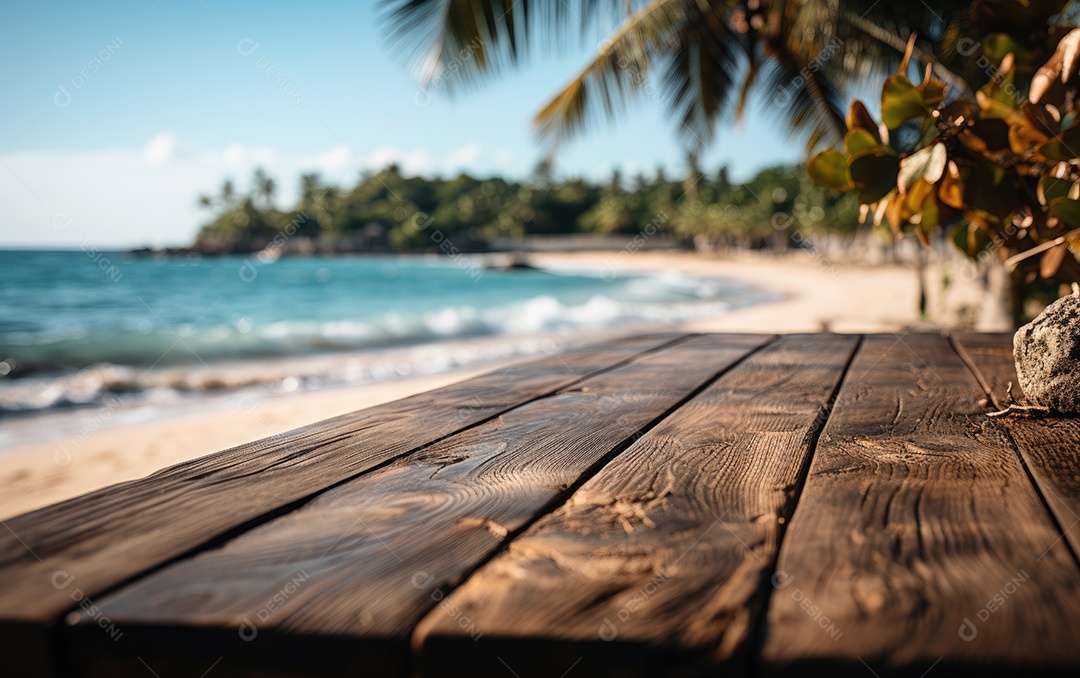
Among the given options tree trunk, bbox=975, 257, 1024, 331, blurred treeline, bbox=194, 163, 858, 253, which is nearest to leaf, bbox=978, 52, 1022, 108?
tree trunk, bbox=975, 257, 1024, 331

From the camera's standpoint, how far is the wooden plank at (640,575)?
53 centimetres

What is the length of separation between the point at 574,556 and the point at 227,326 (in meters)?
18.2

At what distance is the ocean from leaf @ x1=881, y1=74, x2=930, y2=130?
7358mm

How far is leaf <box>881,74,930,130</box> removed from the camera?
1.42 metres

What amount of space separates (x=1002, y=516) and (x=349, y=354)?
446 inches

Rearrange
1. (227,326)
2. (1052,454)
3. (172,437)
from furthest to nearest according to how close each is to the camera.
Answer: (227,326), (172,437), (1052,454)

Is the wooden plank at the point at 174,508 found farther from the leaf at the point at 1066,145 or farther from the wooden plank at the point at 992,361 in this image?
the leaf at the point at 1066,145

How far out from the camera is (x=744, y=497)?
2.66 ft

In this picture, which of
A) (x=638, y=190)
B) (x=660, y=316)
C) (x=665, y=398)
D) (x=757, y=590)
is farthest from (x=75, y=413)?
(x=638, y=190)

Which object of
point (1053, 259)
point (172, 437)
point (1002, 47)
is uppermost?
point (1002, 47)

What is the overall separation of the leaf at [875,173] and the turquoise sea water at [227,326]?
792cm

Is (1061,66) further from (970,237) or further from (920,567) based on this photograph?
(920,567)

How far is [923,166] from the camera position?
1444 mm

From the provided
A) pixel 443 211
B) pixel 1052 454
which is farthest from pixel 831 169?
pixel 443 211
